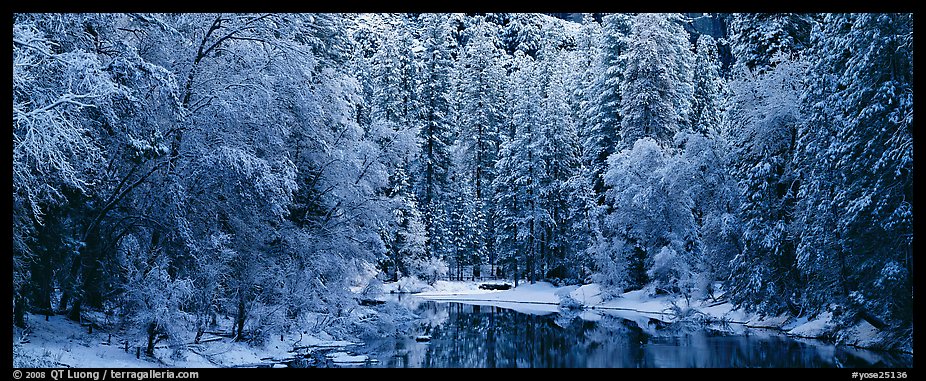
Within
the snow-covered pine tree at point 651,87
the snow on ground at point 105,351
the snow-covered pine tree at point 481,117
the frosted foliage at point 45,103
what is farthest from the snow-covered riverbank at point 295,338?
the snow-covered pine tree at point 481,117

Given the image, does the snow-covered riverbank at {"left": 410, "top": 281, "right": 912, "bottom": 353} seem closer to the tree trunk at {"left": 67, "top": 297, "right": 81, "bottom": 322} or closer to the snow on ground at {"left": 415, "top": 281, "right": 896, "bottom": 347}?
the snow on ground at {"left": 415, "top": 281, "right": 896, "bottom": 347}

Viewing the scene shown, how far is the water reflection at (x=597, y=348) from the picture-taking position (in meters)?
15.5

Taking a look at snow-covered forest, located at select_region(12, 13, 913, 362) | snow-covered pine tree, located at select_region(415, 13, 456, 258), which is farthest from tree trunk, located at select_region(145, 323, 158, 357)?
snow-covered pine tree, located at select_region(415, 13, 456, 258)

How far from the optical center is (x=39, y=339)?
12.8 metres

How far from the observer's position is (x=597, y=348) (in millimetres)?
18250

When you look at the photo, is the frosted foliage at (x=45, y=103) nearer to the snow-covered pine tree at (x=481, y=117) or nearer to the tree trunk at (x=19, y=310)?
the tree trunk at (x=19, y=310)

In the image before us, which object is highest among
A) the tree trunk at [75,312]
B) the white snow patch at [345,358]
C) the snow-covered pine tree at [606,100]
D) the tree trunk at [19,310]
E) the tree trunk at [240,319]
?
the snow-covered pine tree at [606,100]

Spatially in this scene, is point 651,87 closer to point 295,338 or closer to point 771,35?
point 771,35

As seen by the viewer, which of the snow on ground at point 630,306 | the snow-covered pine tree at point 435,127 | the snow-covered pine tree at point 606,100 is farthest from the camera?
the snow-covered pine tree at point 435,127

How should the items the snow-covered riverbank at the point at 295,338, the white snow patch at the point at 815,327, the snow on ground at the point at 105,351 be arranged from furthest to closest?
1. the white snow patch at the point at 815,327
2. the snow-covered riverbank at the point at 295,338
3. the snow on ground at the point at 105,351

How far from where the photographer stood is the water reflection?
15539mm

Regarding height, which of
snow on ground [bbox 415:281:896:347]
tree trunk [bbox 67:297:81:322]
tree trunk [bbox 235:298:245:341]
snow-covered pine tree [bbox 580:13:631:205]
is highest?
snow-covered pine tree [bbox 580:13:631:205]
